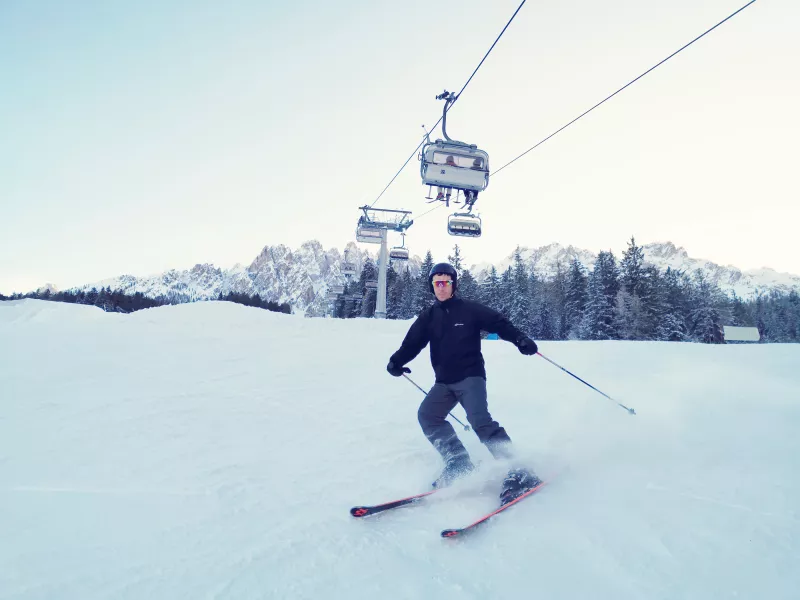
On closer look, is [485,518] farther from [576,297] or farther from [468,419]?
[576,297]

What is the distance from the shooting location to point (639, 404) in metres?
5.09

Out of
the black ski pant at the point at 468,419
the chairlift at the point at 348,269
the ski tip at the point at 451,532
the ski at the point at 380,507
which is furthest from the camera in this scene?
the chairlift at the point at 348,269

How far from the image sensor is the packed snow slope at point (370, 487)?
82.8 inches

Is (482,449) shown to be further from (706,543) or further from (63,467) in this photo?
(63,467)

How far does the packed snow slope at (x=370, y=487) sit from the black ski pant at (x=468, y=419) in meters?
0.26

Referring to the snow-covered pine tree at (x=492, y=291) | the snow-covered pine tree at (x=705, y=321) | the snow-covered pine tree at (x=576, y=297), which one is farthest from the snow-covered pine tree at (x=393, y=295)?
the snow-covered pine tree at (x=705, y=321)

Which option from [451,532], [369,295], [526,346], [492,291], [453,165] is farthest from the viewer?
[369,295]

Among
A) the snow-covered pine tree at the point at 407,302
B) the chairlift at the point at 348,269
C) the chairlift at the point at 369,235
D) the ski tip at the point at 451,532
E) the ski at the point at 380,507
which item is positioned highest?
the chairlift at the point at 369,235

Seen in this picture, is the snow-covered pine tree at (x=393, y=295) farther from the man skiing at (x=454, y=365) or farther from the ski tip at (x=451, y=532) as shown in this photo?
the ski tip at (x=451, y=532)

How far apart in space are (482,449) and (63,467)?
147 inches

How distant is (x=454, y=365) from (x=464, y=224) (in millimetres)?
13990

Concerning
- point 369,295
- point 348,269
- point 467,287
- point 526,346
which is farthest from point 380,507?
point 369,295

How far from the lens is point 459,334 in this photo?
12.2 feet

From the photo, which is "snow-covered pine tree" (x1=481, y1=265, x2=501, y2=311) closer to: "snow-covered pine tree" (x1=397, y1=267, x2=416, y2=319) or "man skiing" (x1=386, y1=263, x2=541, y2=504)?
"snow-covered pine tree" (x1=397, y1=267, x2=416, y2=319)
